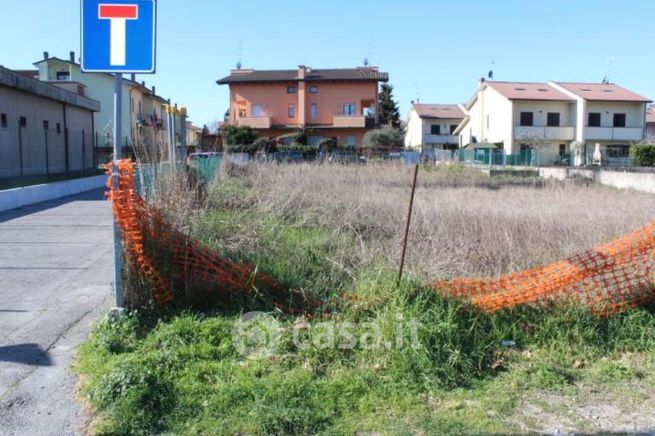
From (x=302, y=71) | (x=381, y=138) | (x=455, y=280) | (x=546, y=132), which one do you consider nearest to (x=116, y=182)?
(x=455, y=280)

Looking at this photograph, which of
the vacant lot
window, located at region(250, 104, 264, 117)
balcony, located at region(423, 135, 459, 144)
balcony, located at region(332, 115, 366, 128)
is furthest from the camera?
balcony, located at region(423, 135, 459, 144)

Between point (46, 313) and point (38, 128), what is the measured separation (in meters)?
23.4

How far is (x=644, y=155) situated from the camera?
4019 centimetres

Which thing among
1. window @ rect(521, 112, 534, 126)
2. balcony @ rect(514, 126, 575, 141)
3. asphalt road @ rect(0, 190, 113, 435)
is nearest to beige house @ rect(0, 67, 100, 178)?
asphalt road @ rect(0, 190, 113, 435)

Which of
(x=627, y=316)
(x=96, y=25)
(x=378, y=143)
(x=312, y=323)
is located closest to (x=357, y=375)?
(x=312, y=323)

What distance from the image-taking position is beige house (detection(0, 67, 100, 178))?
2152cm

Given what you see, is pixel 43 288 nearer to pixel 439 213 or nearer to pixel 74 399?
pixel 74 399

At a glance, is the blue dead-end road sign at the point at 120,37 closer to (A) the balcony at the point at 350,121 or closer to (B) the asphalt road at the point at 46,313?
(B) the asphalt road at the point at 46,313

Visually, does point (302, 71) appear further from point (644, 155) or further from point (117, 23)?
point (117, 23)

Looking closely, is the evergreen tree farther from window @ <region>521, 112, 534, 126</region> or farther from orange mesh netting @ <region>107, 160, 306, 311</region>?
orange mesh netting @ <region>107, 160, 306, 311</region>

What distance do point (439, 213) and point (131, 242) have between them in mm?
6506

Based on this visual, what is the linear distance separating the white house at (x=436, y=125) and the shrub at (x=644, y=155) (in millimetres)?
30358

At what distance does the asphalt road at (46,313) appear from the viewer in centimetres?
381

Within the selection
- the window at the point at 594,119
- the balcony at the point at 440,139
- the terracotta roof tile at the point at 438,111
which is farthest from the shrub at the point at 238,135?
the window at the point at 594,119
